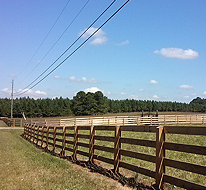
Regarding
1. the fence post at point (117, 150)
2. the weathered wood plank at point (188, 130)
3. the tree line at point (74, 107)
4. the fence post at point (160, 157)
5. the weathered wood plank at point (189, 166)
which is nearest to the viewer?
the weathered wood plank at point (189, 166)

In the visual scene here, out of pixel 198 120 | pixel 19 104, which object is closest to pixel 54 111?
pixel 19 104

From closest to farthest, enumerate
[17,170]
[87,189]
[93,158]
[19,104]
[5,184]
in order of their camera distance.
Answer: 1. [87,189]
2. [5,184]
3. [17,170]
4. [93,158]
5. [19,104]

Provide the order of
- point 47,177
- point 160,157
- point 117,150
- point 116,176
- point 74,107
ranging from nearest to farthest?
1. point 160,157
2. point 116,176
3. point 47,177
4. point 117,150
5. point 74,107

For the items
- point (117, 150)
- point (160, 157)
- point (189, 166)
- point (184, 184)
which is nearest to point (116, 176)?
point (117, 150)

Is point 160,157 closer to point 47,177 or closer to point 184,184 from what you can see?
point 184,184

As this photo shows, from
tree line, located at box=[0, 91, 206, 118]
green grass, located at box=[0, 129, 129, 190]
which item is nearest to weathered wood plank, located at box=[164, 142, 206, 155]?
green grass, located at box=[0, 129, 129, 190]

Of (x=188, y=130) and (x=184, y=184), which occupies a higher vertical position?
(x=188, y=130)

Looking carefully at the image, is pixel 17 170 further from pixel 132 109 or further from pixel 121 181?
pixel 132 109

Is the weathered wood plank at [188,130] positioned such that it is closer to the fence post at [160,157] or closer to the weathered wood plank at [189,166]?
the fence post at [160,157]

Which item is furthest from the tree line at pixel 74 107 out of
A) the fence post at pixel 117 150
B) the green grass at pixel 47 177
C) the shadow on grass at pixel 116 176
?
the fence post at pixel 117 150

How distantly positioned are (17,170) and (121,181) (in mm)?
3143

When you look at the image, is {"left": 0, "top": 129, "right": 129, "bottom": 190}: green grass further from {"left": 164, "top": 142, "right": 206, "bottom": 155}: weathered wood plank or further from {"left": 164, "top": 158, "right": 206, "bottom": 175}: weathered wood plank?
{"left": 164, "top": 142, "right": 206, "bottom": 155}: weathered wood plank

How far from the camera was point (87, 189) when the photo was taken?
16.7 ft

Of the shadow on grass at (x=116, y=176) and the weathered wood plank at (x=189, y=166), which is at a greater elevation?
the weathered wood plank at (x=189, y=166)
